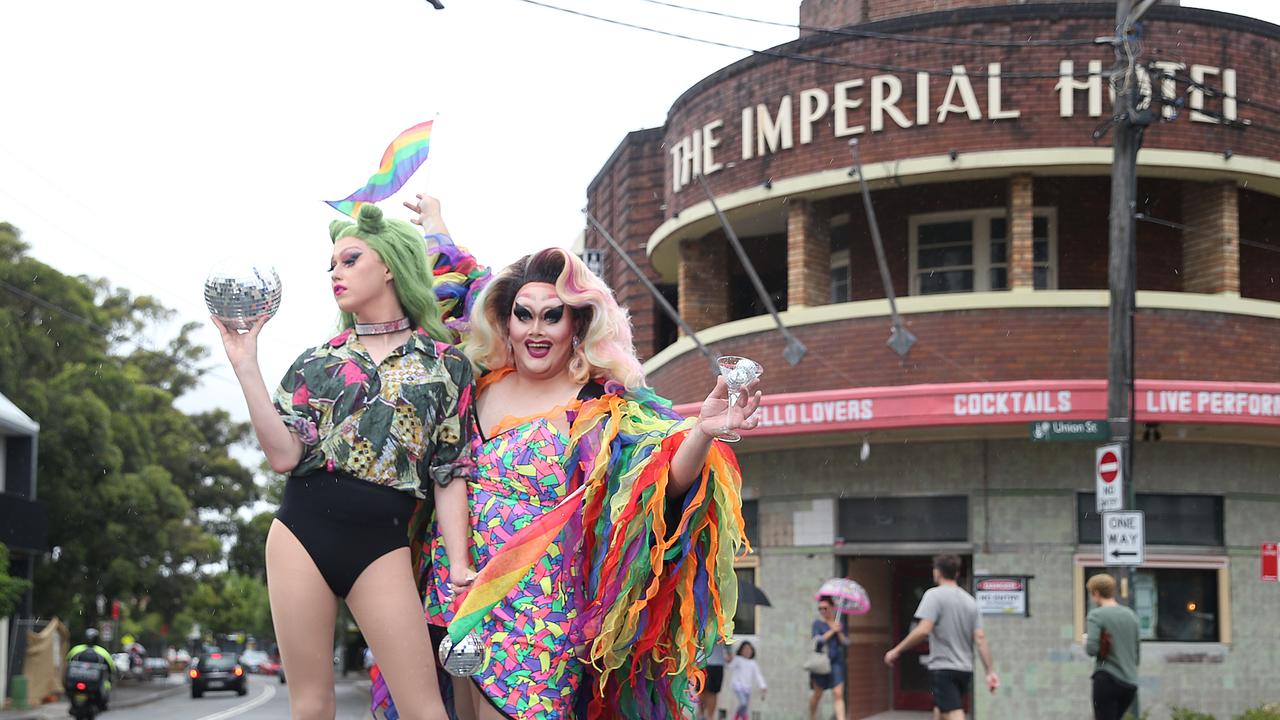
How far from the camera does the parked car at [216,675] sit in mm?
42562

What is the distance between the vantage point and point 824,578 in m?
19.5

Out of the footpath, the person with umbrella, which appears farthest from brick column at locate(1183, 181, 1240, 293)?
the footpath

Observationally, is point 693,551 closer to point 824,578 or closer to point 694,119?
point 824,578

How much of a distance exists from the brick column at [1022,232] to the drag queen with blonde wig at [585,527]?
1440 cm

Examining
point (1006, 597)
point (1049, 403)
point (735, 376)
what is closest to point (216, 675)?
point (1006, 597)

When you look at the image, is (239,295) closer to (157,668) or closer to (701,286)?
(701,286)

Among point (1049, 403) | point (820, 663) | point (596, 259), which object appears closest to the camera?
point (820, 663)

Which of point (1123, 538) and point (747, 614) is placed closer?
point (1123, 538)

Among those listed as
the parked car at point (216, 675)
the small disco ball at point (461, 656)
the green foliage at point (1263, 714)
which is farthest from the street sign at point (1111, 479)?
the parked car at point (216, 675)

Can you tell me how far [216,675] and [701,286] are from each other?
89.1 feet

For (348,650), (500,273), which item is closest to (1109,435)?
(500,273)

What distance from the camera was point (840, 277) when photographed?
66.6 ft

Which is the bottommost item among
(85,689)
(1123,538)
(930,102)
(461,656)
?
(85,689)

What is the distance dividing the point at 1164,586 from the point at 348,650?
1726 inches
